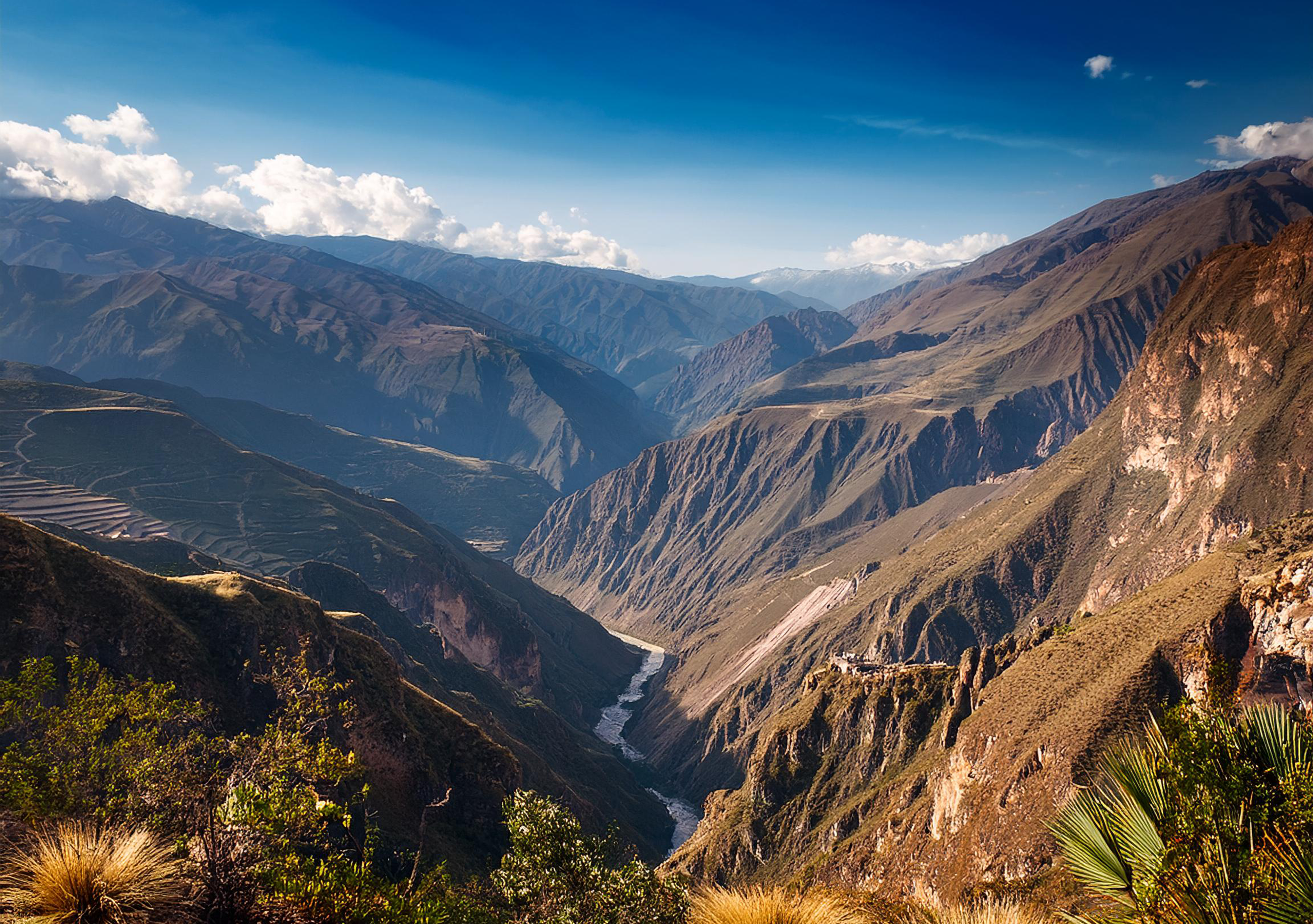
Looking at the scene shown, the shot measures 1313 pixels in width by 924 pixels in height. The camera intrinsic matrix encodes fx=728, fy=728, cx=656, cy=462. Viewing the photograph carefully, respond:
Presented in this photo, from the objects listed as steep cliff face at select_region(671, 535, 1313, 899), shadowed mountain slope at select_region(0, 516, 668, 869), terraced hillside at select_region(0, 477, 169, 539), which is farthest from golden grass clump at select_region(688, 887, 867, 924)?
terraced hillside at select_region(0, 477, 169, 539)

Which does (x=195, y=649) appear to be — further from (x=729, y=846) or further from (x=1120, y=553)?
(x=1120, y=553)

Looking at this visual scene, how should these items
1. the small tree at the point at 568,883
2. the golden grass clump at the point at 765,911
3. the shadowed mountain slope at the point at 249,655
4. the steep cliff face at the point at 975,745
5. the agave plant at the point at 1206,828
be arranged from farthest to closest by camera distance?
the steep cliff face at the point at 975,745, the shadowed mountain slope at the point at 249,655, the small tree at the point at 568,883, the golden grass clump at the point at 765,911, the agave plant at the point at 1206,828

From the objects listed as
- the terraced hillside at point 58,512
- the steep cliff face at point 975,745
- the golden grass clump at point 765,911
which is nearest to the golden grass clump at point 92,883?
the golden grass clump at point 765,911

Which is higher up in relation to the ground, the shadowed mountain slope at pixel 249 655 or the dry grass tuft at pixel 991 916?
the dry grass tuft at pixel 991 916

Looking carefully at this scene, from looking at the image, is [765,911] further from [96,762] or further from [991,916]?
[96,762]

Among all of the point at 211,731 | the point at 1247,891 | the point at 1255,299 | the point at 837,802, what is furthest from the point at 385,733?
the point at 1255,299

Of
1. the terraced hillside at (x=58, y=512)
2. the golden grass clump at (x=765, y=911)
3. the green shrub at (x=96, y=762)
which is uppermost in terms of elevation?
the green shrub at (x=96, y=762)

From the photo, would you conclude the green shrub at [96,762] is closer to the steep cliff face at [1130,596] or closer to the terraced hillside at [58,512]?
the steep cliff face at [1130,596]
